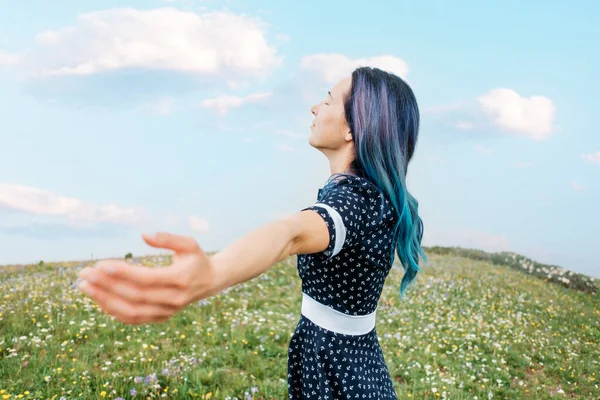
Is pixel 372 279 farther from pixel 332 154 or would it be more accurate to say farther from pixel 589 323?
pixel 589 323

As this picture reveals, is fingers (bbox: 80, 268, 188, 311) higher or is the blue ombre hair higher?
the blue ombre hair

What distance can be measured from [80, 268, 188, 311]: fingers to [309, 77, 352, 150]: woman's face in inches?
68.2

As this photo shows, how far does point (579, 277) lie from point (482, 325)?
12.7m

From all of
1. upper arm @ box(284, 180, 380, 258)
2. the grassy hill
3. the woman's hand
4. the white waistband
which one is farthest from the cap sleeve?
the grassy hill

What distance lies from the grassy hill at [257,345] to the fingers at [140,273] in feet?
16.0

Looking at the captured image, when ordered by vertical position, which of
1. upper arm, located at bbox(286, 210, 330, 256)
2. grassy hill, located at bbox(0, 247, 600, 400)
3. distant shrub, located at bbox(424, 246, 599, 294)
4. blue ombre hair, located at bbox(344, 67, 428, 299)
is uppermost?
blue ombre hair, located at bbox(344, 67, 428, 299)

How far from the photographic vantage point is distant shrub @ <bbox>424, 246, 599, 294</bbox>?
21047 mm

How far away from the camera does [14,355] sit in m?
7.16

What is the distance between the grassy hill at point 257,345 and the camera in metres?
6.67

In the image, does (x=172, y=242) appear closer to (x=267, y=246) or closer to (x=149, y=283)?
(x=149, y=283)

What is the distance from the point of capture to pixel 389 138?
3.12 m

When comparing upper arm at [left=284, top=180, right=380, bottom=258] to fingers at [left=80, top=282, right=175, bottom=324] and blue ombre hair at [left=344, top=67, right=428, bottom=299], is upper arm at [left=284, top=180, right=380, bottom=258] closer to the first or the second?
blue ombre hair at [left=344, top=67, right=428, bottom=299]

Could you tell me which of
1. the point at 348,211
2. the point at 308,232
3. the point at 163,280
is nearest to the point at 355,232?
the point at 348,211

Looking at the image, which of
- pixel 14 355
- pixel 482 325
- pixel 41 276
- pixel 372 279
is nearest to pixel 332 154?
pixel 372 279
